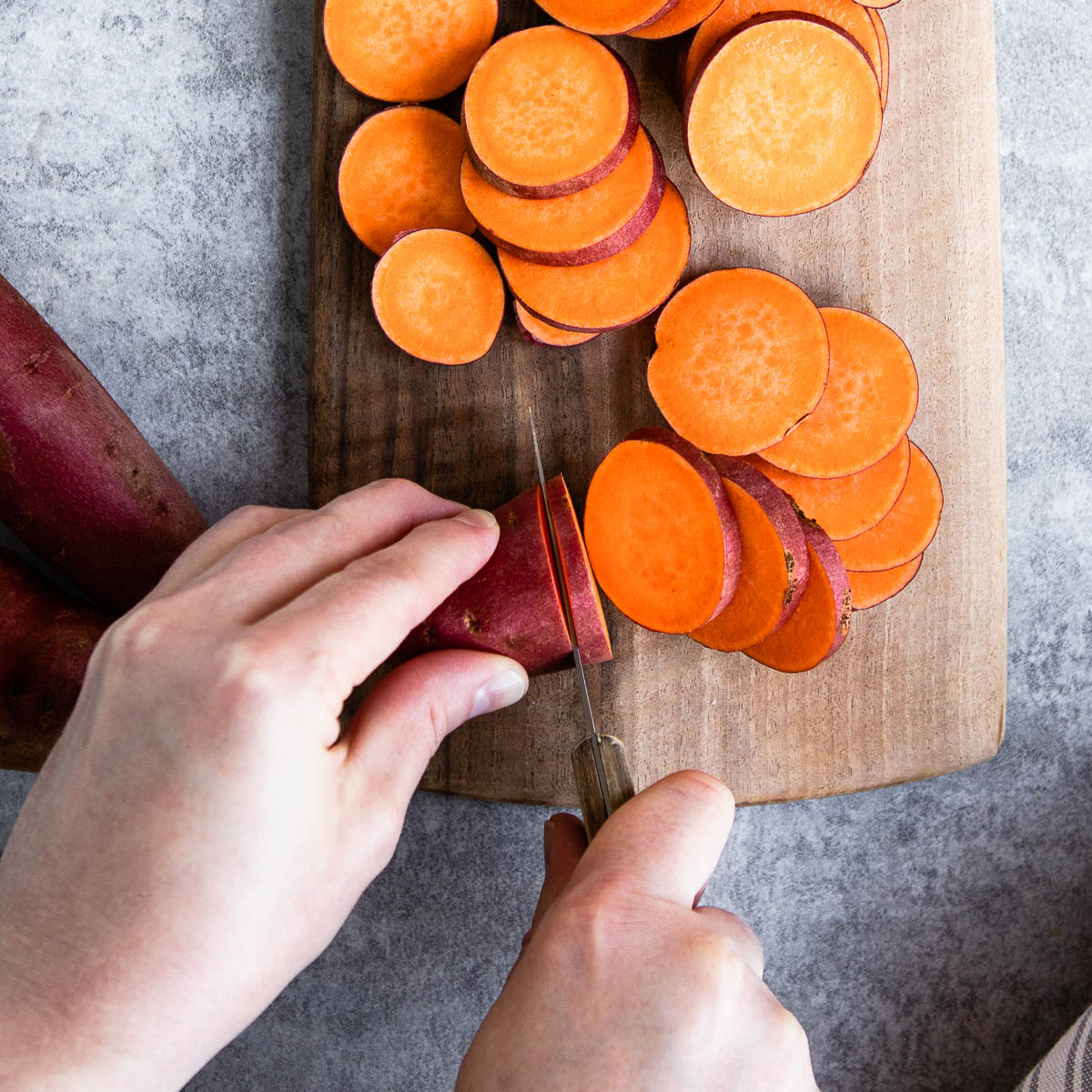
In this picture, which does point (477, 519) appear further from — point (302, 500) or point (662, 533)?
point (302, 500)

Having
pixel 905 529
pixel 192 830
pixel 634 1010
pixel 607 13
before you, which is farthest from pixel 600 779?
pixel 607 13

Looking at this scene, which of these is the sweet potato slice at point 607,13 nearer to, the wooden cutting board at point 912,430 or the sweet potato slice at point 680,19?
the sweet potato slice at point 680,19

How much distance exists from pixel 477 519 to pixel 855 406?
57cm

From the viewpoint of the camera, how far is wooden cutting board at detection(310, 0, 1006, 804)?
52.5 inches

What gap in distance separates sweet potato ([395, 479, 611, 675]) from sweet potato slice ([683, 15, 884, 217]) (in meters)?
0.50

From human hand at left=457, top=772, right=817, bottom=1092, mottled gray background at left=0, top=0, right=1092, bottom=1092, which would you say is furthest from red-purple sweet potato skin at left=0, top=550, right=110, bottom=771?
human hand at left=457, top=772, right=817, bottom=1092

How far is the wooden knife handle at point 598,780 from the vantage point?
106cm

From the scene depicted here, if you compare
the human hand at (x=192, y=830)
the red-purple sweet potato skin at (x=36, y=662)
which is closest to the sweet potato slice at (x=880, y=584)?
the human hand at (x=192, y=830)

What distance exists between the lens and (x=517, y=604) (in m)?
1.20

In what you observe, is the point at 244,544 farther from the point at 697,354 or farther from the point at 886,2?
the point at 886,2

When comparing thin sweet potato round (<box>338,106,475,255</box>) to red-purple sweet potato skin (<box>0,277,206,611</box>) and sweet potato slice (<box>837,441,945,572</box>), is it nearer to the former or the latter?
red-purple sweet potato skin (<box>0,277,206,611</box>)

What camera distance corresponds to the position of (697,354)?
50.0 inches

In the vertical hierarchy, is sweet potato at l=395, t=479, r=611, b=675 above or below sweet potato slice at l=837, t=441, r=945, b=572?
above

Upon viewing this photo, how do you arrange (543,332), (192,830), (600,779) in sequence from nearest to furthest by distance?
1. (192,830)
2. (600,779)
3. (543,332)
